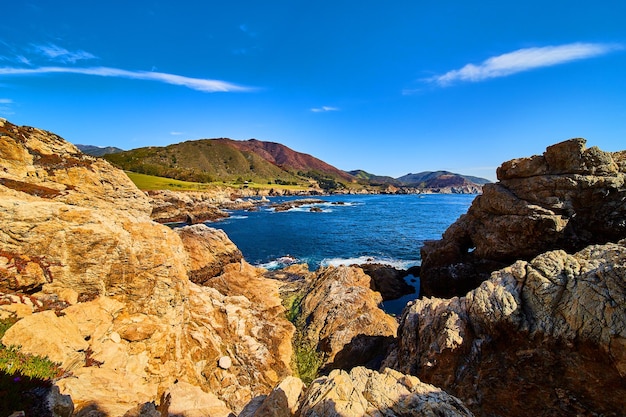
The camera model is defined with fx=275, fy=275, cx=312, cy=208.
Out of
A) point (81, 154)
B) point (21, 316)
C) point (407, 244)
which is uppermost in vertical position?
point (81, 154)

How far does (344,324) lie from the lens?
2031 cm

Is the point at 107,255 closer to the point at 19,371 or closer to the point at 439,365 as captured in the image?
the point at 19,371

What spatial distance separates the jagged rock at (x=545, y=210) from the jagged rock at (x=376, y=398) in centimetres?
2123

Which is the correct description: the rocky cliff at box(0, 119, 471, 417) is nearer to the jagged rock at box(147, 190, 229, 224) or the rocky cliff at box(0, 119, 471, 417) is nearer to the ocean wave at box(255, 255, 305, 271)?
the ocean wave at box(255, 255, 305, 271)

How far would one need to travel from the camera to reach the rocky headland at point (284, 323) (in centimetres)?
947

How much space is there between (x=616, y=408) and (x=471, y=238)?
21476mm

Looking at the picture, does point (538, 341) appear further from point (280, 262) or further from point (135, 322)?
point (280, 262)

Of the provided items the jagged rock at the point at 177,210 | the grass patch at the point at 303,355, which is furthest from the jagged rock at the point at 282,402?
the jagged rock at the point at 177,210

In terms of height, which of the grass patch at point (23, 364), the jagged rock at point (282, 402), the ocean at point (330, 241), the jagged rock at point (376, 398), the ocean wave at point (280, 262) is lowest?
the ocean wave at point (280, 262)

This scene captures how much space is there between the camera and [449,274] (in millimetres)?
29109

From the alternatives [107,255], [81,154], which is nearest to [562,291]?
[107,255]

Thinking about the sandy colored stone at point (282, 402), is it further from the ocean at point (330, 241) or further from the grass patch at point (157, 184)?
the grass patch at point (157, 184)

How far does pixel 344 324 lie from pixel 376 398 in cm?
1250

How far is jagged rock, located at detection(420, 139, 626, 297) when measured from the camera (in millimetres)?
21328
